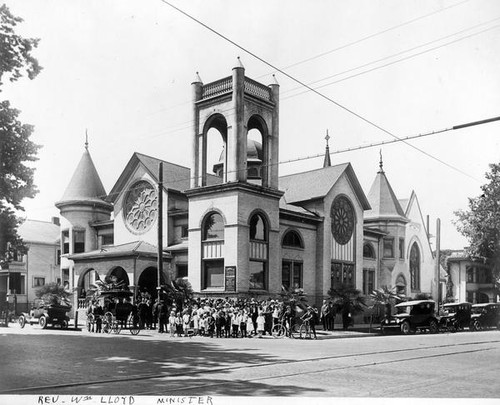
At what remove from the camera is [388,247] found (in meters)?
51.1

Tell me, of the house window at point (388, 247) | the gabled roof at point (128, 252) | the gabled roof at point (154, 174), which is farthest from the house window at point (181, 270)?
the house window at point (388, 247)

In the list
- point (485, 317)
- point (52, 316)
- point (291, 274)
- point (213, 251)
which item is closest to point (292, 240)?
point (291, 274)

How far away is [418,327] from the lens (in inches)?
1330

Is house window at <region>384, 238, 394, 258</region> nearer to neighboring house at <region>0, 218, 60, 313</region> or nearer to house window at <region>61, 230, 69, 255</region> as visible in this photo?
house window at <region>61, 230, 69, 255</region>

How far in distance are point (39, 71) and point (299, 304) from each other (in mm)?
17851

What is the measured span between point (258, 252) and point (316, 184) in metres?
9.88

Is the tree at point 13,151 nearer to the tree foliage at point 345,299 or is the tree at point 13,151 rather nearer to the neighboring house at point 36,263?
the tree foliage at point 345,299

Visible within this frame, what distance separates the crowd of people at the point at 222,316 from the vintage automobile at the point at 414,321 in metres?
6.37

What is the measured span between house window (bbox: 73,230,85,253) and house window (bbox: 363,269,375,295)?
870 inches

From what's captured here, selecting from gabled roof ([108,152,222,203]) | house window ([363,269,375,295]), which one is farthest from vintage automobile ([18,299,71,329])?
house window ([363,269,375,295])

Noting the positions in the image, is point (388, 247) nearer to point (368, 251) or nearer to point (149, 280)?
point (368, 251)

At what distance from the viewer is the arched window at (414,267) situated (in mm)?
54344

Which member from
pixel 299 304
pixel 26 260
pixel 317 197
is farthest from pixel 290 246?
pixel 26 260

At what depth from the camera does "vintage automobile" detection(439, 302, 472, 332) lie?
1444 inches
